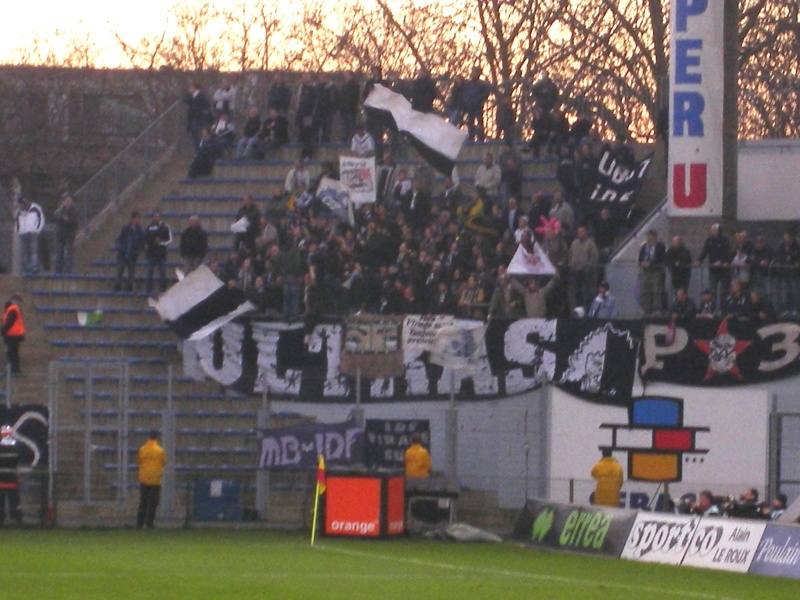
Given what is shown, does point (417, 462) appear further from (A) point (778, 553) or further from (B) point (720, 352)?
(A) point (778, 553)

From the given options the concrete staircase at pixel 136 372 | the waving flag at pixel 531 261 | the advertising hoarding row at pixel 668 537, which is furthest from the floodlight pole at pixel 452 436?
the advertising hoarding row at pixel 668 537

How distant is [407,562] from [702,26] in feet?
45.9

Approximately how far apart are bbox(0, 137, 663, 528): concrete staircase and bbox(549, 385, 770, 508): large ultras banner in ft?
6.59

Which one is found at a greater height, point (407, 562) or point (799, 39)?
point (799, 39)

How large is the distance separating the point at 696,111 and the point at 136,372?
11791mm

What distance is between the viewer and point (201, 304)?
32375 millimetres

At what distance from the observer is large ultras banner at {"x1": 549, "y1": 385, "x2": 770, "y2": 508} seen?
29141 mm

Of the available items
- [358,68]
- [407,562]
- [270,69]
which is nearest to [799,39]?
[358,68]

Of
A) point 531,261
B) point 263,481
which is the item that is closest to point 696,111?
point 531,261

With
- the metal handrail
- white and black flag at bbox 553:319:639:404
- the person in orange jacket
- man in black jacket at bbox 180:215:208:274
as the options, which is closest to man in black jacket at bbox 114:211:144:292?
man in black jacket at bbox 180:215:208:274

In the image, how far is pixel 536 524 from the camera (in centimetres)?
2530

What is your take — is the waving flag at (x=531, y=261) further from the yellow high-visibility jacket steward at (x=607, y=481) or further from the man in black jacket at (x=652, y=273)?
the yellow high-visibility jacket steward at (x=607, y=481)

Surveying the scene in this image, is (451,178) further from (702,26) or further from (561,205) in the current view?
(702,26)

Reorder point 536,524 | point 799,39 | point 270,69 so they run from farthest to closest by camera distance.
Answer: point 270,69 → point 799,39 → point 536,524
